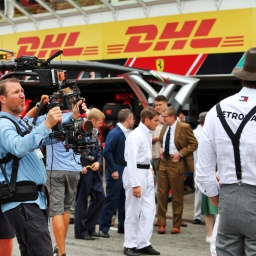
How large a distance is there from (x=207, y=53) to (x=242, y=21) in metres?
1.21

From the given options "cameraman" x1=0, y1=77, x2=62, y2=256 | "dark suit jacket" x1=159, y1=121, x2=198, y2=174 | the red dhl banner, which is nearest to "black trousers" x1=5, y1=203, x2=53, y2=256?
"cameraman" x1=0, y1=77, x2=62, y2=256

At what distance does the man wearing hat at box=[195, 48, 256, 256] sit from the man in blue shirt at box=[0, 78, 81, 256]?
1.33 m

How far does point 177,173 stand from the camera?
29.6 ft

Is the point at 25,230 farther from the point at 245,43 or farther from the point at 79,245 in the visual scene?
the point at 245,43

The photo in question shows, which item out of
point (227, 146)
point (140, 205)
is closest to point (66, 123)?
point (227, 146)

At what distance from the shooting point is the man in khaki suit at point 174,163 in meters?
8.98

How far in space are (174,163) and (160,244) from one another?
1.39 m

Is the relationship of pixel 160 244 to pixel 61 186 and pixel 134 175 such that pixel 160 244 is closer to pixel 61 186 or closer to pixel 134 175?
pixel 134 175

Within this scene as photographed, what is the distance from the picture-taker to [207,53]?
14602 mm

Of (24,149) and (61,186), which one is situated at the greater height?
(24,149)

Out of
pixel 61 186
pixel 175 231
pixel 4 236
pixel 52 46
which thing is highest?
pixel 52 46

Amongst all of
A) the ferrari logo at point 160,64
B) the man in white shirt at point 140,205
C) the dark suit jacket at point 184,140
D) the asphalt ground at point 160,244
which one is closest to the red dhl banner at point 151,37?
the ferrari logo at point 160,64

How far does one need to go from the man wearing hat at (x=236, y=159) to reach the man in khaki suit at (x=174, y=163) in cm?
501

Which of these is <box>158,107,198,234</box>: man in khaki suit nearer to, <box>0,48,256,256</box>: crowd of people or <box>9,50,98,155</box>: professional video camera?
<box>0,48,256,256</box>: crowd of people
